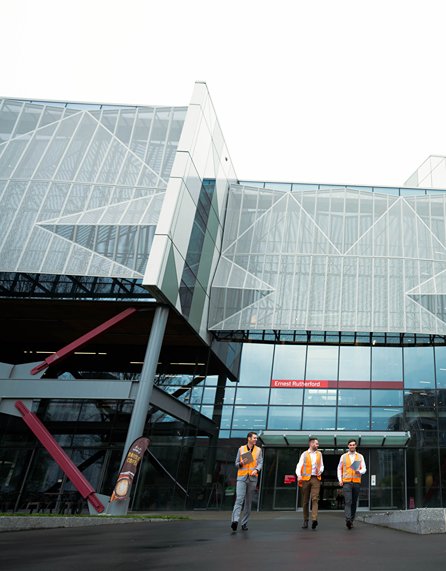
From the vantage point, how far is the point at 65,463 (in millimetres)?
17438

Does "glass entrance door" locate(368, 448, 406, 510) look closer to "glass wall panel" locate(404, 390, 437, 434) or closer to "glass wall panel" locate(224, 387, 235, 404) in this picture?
"glass wall panel" locate(404, 390, 437, 434)

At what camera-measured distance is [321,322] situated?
77.2 feet

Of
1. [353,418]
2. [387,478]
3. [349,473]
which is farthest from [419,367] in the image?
[349,473]

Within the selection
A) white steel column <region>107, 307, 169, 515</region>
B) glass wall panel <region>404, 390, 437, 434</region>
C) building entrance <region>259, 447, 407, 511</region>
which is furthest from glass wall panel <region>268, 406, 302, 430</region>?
white steel column <region>107, 307, 169, 515</region>

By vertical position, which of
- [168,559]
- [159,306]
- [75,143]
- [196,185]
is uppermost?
[75,143]

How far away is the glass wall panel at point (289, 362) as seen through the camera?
2431 centimetres

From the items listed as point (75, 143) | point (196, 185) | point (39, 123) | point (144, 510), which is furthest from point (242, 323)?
point (39, 123)

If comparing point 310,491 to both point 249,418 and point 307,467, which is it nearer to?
point 307,467

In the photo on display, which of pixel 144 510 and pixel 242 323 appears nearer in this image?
pixel 144 510

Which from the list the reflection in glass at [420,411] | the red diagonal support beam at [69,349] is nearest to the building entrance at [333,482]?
the reflection in glass at [420,411]

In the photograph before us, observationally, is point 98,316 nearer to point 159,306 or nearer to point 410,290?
point 159,306

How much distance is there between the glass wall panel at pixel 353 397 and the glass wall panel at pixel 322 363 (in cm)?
81

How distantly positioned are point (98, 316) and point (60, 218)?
15.0 feet

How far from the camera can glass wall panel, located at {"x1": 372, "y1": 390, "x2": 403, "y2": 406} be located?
23.1m
